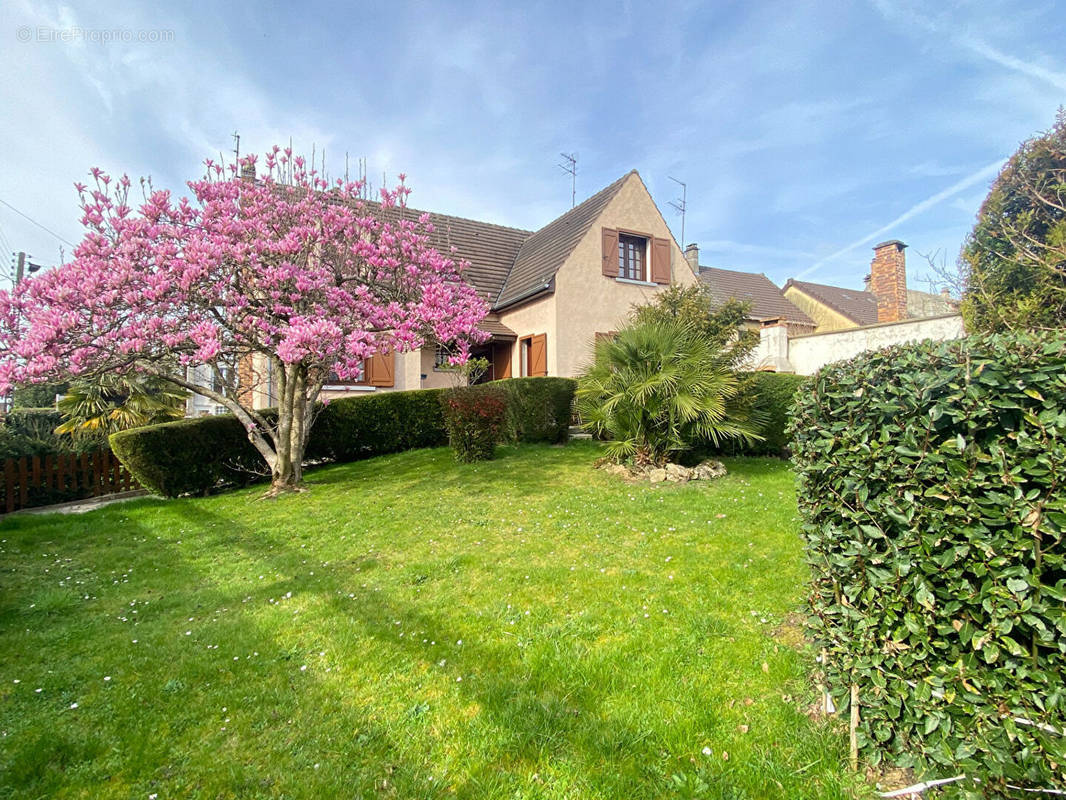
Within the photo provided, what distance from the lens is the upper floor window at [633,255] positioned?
1533cm

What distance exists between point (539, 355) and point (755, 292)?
14.6 meters

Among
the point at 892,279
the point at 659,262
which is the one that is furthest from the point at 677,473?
the point at 892,279

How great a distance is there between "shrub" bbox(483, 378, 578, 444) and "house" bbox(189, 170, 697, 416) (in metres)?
2.78

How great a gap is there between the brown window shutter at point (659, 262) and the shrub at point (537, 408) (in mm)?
6637

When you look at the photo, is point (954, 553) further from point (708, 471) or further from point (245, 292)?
point (245, 292)

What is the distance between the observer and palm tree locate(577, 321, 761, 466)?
704 cm

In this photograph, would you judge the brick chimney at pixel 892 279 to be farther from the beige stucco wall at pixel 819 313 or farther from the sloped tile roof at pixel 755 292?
the beige stucco wall at pixel 819 313

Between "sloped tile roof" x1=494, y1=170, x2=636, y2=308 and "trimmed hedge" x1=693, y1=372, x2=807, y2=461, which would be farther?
"sloped tile roof" x1=494, y1=170, x2=636, y2=308

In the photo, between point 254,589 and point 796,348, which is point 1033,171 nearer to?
point 796,348

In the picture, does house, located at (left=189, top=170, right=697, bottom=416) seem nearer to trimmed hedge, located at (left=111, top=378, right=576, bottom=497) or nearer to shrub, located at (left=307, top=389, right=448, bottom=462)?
shrub, located at (left=307, top=389, right=448, bottom=462)

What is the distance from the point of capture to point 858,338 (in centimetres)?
1355

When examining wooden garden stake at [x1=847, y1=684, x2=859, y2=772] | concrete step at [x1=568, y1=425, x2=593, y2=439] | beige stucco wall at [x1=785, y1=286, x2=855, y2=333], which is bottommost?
wooden garden stake at [x1=847, y1=684, x2=859, y2=772]

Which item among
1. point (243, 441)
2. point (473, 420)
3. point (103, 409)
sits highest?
point (103, 409)

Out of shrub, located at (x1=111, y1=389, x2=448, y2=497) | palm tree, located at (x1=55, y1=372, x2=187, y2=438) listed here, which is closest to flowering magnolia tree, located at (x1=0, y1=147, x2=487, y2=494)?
shrub, located at (x1=111, y1=389, x2=448, y2=497)
